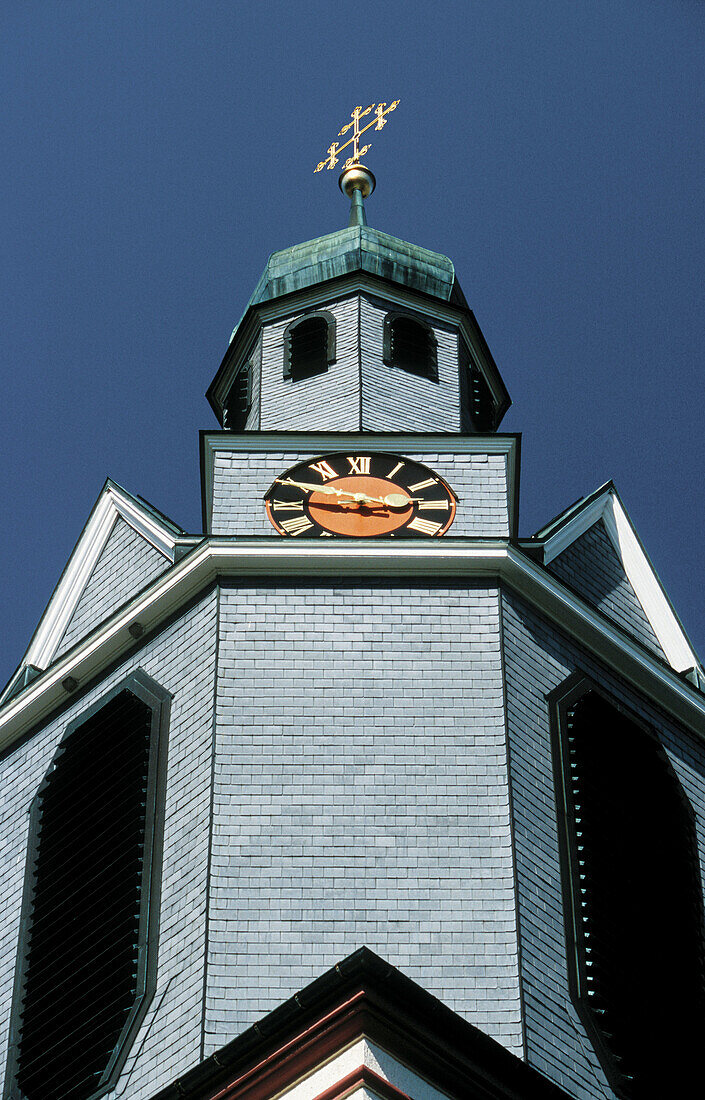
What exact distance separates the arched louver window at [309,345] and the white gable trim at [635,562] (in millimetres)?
4217

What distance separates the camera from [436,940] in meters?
24.5

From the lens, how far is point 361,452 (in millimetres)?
31547

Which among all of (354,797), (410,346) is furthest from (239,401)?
(354,797)

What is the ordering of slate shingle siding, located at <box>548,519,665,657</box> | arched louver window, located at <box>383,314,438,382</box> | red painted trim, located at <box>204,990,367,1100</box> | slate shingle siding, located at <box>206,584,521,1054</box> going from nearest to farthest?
red painted trim, located at <box>204,990,367,1100</box>, slate shingle siding, located at <box>206,584,521,1054</box>, slate shingle siding, located at <box>548,519,665,657</box>, arched louver window, located at <box>383,314,438,382</box>

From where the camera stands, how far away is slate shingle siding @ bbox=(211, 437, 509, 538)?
30344 mm

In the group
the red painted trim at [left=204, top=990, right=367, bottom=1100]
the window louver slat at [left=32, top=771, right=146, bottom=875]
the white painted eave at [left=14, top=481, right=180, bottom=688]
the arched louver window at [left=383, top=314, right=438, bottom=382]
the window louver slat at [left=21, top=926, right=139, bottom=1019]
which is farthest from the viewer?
the arched louver window at [left=383, top=314, right=438, bottom=382]

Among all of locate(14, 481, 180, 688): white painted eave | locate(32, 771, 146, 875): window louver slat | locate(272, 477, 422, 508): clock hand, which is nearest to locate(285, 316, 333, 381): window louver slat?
locate(14, 481, 180, 688): white painted eave

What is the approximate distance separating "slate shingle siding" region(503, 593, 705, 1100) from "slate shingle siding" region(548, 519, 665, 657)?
2.25 m

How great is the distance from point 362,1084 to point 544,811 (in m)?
6.09

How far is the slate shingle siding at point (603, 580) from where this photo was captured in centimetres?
3141

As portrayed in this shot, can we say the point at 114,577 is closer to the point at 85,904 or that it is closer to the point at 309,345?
the point at 309,345

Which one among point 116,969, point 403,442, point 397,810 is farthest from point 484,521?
point 116,969

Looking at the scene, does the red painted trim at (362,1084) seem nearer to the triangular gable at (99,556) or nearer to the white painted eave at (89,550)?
the triangular gable at (99,556)

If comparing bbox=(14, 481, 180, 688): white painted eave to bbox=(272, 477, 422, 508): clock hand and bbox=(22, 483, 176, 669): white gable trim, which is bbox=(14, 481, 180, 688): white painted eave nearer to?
bbox=(22, 483, 176, 669): white gable trim
